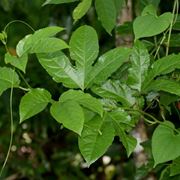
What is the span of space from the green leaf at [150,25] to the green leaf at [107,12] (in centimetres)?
17

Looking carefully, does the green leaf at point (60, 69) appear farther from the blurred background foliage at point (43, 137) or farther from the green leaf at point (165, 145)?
the blurred background foliage at point (43, 137)

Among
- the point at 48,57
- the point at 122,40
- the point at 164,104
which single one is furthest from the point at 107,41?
the point at 48,57

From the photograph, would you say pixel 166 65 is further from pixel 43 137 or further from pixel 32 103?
pixel 43 137

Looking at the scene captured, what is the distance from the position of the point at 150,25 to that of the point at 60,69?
0.57 ft

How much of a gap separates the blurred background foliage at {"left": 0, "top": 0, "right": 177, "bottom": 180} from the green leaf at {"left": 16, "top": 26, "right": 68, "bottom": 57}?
1.07m

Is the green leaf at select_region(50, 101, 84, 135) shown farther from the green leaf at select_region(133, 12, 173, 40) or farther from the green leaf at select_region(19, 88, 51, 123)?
the green leaf at select_region(133, 12, 173, 40)

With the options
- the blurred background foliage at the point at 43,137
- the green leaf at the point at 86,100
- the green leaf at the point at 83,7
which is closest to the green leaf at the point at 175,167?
the green leaf at the point at 86,100

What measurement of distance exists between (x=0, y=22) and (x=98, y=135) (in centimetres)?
144

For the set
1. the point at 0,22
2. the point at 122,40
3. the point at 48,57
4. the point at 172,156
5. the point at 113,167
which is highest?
the point at 48,57

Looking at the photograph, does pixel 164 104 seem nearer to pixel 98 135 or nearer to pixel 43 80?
pixel 98 135

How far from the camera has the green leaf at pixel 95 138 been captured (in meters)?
0.86

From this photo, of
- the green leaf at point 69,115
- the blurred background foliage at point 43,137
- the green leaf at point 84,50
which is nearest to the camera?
the green leaf at point 69,115

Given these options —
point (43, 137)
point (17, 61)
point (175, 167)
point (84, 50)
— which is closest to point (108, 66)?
point (84, 50)

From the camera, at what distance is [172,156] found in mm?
835
